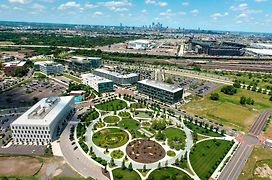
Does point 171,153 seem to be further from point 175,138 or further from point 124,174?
point 124,174

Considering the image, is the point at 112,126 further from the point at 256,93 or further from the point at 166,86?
the point at 256,93

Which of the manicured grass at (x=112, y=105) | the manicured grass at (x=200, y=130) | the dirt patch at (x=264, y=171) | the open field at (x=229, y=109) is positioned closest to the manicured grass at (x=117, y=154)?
the manicured grass at (x=200, y=130)

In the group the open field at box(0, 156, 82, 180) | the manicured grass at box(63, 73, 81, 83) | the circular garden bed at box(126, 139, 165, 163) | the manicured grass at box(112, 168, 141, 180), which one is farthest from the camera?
the manicured grass at box(63, 73, 81, 83)

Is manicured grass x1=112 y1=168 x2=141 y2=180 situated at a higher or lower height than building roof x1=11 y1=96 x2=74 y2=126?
lower

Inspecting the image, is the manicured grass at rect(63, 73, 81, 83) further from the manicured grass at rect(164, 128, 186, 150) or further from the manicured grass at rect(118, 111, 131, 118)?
the manicured grass at rect(164, 128, 186, 150)

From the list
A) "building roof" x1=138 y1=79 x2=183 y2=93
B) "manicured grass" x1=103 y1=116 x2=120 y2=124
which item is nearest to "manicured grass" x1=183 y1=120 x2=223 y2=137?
"building roof" x1=138 y1=79 x2=183 y2=93

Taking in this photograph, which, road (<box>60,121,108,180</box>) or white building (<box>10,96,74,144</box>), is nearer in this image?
road (<box>60,121,108,180</box>)

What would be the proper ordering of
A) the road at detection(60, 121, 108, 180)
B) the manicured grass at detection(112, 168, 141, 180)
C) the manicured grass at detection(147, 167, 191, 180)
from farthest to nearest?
the road at detection(60, 121, 108, 180) → the manicured grass at detection(112, 168, 141, 180) → the manicured grass at detection(147, 167, 191, 180)

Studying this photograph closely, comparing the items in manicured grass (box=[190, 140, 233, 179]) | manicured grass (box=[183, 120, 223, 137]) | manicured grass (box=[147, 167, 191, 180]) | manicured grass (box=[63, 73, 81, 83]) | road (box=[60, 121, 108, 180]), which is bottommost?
road (box=[60, 121, 108, 180])
